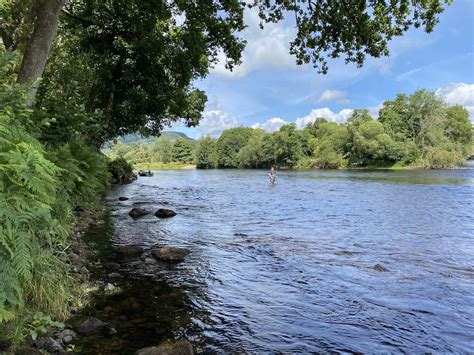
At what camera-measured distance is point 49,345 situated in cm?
571

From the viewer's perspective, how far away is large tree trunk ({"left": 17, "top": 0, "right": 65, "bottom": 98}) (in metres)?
9.68

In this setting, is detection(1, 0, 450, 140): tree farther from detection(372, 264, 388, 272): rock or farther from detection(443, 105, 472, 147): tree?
detection(443, 105, 472, 147): tree

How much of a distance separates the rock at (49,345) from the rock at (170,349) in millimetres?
1123

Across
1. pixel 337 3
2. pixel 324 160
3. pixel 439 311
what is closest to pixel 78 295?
pixel 439 311

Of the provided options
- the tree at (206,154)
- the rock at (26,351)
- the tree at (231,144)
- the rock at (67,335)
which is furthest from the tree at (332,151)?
the rock at (26,351)

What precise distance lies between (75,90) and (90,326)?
18.9 m

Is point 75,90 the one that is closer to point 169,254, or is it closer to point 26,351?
point 169,254

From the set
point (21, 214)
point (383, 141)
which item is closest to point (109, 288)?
point (21, 214)

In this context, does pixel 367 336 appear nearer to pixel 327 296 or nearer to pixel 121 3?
pixel 327 296

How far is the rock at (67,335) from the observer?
618cm

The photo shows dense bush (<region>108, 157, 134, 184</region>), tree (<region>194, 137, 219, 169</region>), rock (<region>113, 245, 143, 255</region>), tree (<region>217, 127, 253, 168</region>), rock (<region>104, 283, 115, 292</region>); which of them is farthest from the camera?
tree (<region>194, 137, 219, 169</region>)

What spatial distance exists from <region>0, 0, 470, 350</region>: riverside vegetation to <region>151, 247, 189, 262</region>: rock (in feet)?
8.46

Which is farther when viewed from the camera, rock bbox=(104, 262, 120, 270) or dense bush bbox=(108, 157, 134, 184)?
dense bush bbox=(108, 157, 134, 184)

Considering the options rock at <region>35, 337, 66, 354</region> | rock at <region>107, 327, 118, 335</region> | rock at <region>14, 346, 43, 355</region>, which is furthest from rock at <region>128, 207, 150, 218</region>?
rock at <region>14, 346, 43, 355</region>
